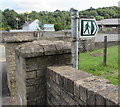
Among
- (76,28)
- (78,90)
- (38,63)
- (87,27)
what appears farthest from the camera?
(38,63)

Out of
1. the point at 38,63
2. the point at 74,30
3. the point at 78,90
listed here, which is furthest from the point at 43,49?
the point at 78,90

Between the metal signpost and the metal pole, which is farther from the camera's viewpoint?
the metal pole

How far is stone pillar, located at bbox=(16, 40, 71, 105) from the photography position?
2.46 meters

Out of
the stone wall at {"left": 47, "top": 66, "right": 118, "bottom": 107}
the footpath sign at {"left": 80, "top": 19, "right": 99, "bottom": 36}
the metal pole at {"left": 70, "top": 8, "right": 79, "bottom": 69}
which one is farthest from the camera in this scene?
the metal pole at {"left": 70, "top": 8, "right": 79, "bottom": 69}

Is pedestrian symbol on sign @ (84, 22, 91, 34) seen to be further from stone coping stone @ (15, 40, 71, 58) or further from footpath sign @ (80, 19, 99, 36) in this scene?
stone coping stone @ (15, 40, 71, 58)

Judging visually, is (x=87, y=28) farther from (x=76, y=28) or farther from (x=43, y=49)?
(x=43, y=49)

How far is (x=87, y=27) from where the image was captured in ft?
7.37

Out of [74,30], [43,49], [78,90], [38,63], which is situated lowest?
[78,90]

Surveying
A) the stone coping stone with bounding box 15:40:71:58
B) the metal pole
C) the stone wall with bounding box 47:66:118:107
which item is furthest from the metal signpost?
the stone wall with bounding box 47:66:118:107

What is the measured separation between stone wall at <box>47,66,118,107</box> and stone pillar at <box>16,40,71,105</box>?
0.13m

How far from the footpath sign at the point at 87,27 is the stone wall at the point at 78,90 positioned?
616 mm

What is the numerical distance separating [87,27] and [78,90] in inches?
38.3

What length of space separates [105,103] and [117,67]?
6.74 meters

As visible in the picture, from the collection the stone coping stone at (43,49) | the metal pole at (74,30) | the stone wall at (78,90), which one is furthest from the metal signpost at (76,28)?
the stone wall at (78,90)
